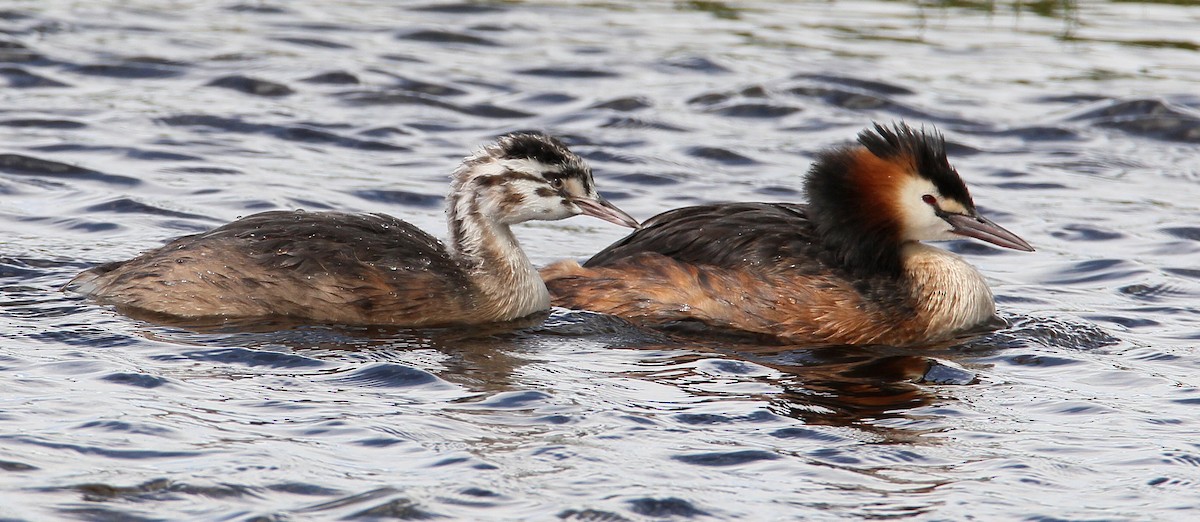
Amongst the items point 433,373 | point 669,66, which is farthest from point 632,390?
point 669,66

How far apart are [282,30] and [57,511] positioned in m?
11.6

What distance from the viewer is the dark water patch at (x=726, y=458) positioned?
7.24 metres

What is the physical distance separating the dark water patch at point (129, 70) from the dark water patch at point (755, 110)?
4853mm

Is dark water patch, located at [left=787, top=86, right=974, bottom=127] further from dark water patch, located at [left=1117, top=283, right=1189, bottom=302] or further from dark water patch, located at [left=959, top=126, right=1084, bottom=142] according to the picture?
dark water patch, located at [left=1117, top=283, right=1189, bottom=302]

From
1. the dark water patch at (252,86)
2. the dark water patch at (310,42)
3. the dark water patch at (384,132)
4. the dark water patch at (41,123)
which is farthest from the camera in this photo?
the dark water patch at (310,42)

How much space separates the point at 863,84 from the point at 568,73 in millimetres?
2711

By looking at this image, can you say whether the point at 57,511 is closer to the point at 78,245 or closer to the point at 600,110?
the point at 78,245

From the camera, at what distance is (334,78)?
627 inches

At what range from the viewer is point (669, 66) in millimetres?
16688

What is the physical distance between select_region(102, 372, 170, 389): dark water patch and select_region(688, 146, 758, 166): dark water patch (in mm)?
6889

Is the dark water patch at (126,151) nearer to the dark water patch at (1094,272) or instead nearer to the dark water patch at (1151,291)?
the dark water patch at (1094,272)

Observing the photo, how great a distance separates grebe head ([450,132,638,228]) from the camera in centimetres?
973

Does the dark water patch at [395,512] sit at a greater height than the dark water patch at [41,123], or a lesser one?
lesser

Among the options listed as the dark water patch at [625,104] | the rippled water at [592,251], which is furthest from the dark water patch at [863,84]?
the dark water patch at [625,104]
